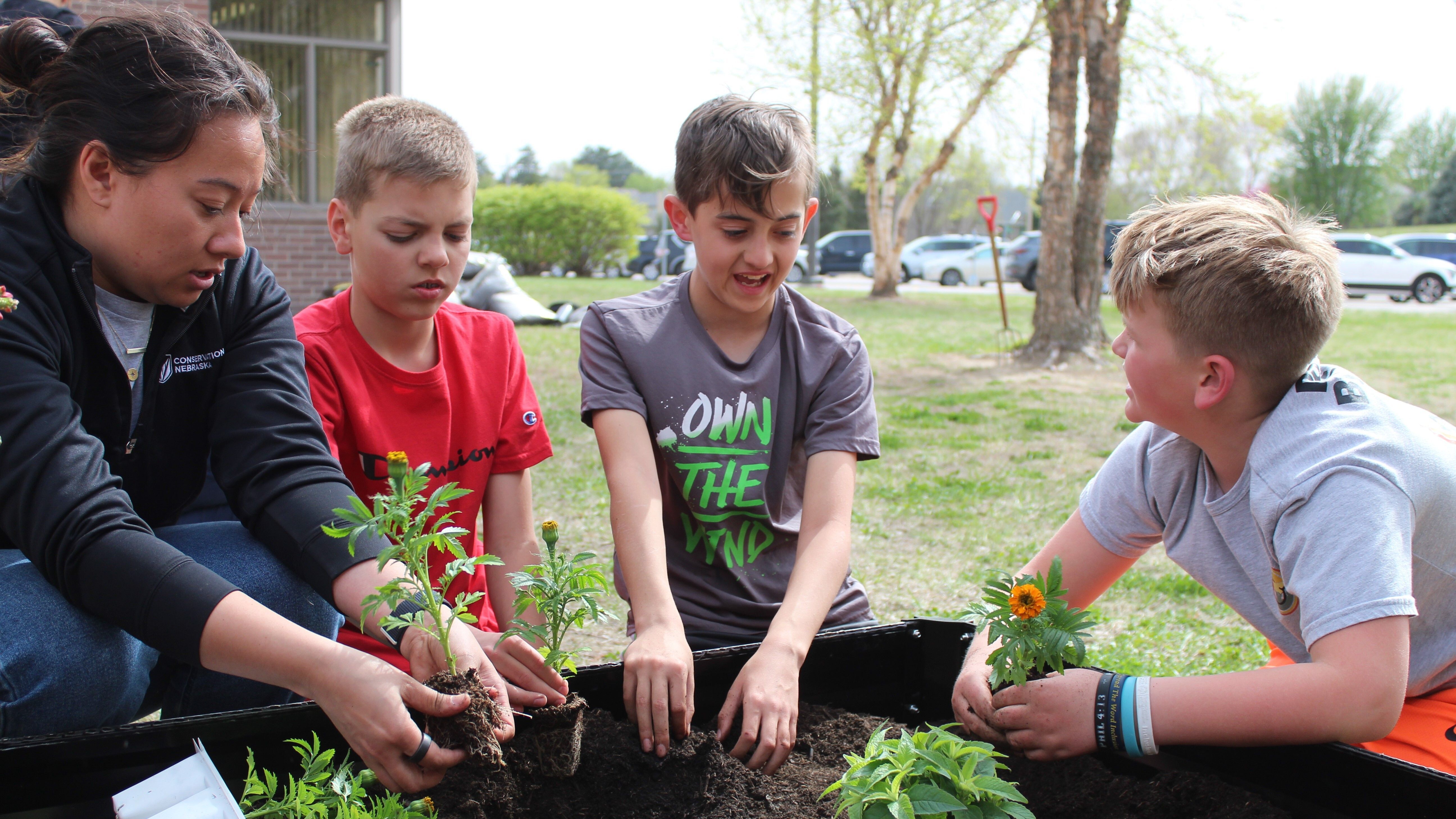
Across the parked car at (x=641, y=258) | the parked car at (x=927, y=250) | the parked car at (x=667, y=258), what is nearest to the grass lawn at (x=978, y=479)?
the parked car at (x=667, y=258)

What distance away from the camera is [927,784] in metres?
1.27

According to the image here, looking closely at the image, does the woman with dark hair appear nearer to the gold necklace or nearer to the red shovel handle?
the gold necklace

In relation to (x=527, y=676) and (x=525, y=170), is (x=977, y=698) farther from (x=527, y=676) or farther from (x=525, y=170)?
(x=525, y=170)

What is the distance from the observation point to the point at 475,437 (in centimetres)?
221

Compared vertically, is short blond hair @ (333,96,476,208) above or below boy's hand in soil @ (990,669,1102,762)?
above

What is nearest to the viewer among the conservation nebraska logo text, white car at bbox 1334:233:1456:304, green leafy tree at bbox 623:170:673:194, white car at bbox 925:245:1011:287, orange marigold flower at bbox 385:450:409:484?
orange marigold flower at bbox 385:450:409:484

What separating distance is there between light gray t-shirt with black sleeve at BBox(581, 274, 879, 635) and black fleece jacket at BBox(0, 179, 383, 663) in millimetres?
584

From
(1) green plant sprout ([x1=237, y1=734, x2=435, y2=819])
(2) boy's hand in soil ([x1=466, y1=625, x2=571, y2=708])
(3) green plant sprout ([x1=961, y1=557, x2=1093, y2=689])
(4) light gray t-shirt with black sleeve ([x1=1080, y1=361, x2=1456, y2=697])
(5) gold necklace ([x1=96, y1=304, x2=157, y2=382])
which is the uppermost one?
(5) gold necklace ([x1=96, y1=304, x2=157, y2=382])

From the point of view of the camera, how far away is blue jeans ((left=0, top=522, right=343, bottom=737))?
4.80 feet

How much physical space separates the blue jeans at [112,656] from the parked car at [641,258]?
2581 cm

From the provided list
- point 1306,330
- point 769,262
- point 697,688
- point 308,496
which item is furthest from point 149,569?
point 1306,330

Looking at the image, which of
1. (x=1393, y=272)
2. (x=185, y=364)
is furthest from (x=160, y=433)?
(x=1393, y=272)

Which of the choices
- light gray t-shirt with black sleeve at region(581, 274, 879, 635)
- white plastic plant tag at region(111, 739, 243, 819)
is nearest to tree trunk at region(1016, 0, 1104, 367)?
light gray t-shirt with black sleeve at region(581, 274, 879, 635)

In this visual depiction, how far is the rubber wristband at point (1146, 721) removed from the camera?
4.67 ft
